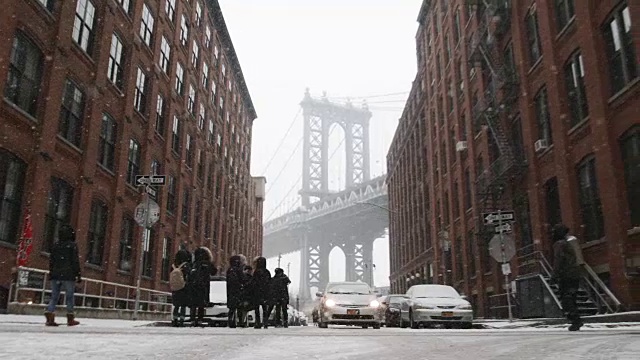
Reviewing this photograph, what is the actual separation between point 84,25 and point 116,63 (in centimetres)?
287

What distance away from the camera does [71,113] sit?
59.8 feet

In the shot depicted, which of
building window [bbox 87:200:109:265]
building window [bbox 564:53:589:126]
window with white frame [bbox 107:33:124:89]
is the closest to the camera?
building window [bbox 564:53:589:126]

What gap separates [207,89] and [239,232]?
17.1m

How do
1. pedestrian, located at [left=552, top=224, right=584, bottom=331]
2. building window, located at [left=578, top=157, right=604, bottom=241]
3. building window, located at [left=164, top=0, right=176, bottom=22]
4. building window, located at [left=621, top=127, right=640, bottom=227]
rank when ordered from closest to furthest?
1. pedestrian, located at [left=552, top=224, right=584, bottom=331]
2. building window, located at [left=621, top=127, right=640, bottom=227]
3. building window, located at [left=578, top=157, right=604, bottom=241]
4. building window, located at [left=164, top=0, right=176, bottom=22]

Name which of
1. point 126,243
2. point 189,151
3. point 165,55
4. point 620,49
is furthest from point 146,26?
point 620,49

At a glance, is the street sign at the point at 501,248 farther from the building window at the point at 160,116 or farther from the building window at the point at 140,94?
the building window at the point at 160,116

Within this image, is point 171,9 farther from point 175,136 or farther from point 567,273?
point 567,273

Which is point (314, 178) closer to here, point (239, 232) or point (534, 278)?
point (239, 232)

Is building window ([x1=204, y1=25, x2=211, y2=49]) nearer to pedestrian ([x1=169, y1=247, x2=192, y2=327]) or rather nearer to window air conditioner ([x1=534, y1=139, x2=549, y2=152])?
window air conditioner ([x1=534, y1=139, x2=549, y2=152])

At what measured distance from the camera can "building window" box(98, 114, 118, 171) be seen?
20594 mm

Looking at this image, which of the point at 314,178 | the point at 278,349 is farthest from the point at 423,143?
the point at 314,178

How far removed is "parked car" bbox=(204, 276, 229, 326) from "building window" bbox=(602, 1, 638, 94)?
44.5ft

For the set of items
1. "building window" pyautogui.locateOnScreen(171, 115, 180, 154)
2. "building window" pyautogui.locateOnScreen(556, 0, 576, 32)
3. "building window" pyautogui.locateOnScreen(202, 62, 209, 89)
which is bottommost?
"building window" pyautogui.locateOnScreen(171, 115, 180, 154)

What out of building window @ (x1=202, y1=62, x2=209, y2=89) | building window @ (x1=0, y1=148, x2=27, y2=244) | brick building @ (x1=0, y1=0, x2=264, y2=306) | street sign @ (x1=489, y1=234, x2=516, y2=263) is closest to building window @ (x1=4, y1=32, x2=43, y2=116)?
brick building @ (x1=0, y1=0, x2=264, y2=306)
